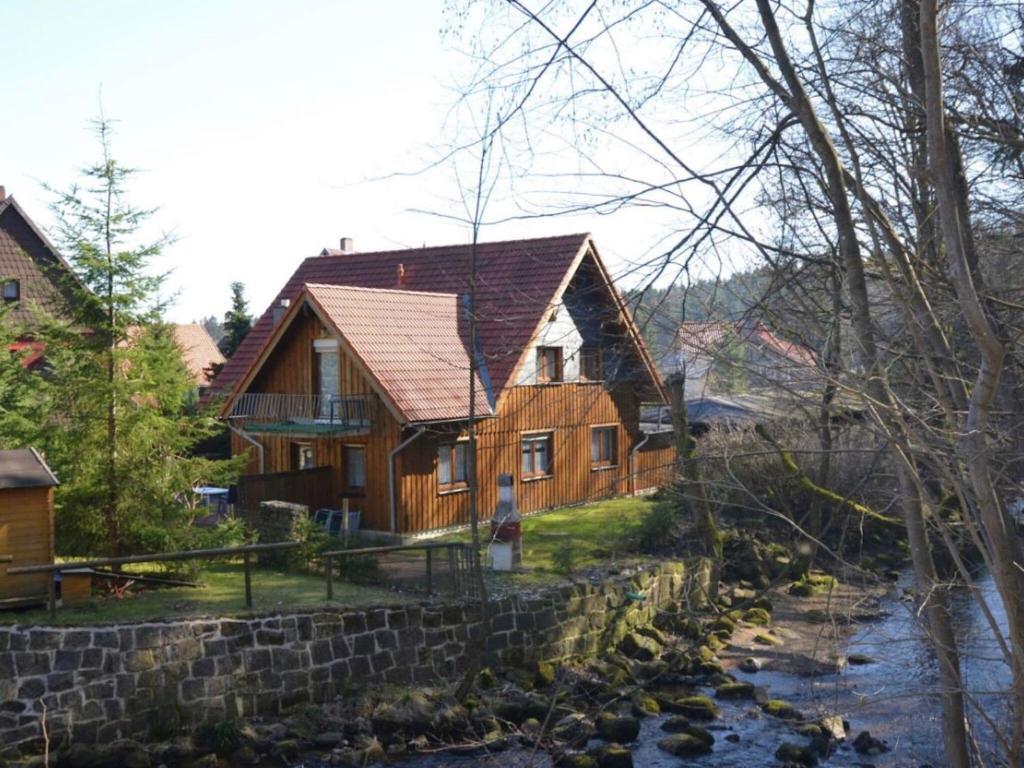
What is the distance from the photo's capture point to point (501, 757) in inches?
525

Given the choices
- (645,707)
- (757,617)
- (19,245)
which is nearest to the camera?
(645,707)

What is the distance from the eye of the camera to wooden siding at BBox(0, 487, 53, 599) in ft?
45.1

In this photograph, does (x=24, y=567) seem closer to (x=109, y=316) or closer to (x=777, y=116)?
(x=109, y=316)

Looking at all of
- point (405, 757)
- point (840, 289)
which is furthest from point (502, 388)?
point (840, 289)

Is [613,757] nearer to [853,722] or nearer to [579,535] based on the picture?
[853,722]

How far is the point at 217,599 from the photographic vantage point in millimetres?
15312

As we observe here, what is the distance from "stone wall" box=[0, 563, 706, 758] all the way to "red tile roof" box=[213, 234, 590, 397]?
6.05 meters

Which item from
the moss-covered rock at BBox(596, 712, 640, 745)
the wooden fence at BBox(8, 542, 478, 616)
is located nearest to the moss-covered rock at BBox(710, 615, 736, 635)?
the wooden fence at BBox(8, 542, 478, 616)

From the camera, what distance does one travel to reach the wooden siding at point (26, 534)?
1374cm

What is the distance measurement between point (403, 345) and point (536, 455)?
4.45 meters

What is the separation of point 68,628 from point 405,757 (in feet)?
14.3

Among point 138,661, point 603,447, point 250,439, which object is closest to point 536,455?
point 603,447

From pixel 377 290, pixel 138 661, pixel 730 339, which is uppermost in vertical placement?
pixel 377 290

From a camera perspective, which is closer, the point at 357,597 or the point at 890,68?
the point at 890,68
